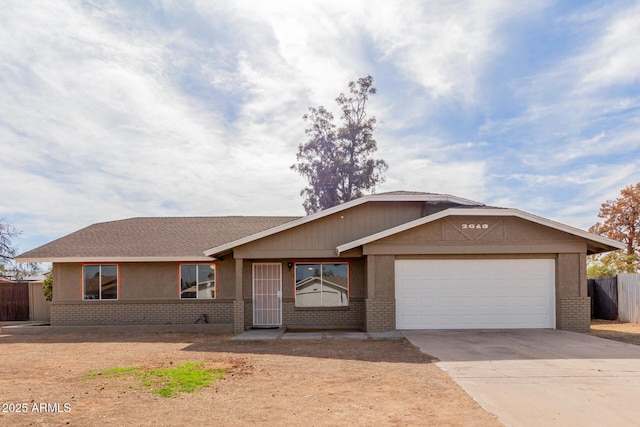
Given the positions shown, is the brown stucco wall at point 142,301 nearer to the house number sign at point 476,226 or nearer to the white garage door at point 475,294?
the white garage door at point 475,294

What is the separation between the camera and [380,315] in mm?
15281

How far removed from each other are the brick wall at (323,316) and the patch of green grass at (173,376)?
7188mm

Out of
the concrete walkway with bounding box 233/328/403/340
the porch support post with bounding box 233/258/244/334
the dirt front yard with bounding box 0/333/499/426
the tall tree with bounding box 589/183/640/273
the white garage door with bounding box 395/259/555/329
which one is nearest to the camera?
the dirt front yard with bounding box 0/333/499/426

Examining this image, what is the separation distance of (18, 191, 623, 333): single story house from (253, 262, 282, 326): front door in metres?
0.03

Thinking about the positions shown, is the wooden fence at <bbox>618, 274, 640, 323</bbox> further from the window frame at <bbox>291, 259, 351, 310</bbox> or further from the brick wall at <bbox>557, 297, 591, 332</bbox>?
the window frame at <bbox>291, 259, 351, 310</bbox>

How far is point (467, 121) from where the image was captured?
22.0m

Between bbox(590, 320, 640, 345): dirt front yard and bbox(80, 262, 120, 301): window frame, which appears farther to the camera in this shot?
bbox(80, 262, 120, 301): window frame

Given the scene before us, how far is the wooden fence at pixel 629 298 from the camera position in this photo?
18.1m

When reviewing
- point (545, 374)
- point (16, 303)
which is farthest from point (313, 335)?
point (16, 303)

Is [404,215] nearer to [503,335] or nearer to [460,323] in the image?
[460,323]

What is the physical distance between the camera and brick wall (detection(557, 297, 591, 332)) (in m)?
15.3

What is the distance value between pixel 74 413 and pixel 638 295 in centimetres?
1826

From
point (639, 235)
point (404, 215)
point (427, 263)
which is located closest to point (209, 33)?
point (404, 215)

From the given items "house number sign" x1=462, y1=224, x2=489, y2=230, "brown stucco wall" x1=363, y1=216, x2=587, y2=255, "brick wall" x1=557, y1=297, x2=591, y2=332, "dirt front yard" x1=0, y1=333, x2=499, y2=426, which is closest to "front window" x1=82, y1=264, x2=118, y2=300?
"dirt front yard" x1=0, y1=333, x2=499, y2=426
